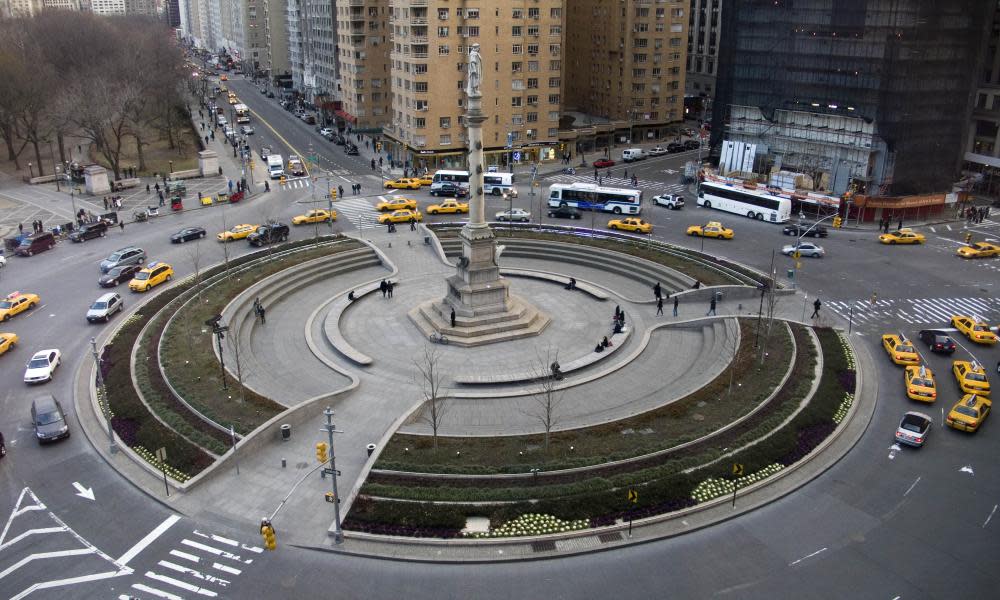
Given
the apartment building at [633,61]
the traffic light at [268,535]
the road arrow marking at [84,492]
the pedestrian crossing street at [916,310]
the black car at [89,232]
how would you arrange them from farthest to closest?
1. the apartment building at [633,61]
2. the black car at [89,232]
3. the pedestrian crossing street at [916,310]
4. the road arrow marking at [84,492]
5. the traffic light at [268,535]

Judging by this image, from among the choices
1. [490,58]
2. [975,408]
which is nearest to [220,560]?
[975,408]

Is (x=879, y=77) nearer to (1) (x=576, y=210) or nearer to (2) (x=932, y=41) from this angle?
(2) (x=932, y=41)

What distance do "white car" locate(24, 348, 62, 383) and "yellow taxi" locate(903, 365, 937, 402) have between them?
47.8 metres

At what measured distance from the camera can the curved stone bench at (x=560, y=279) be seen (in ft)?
185

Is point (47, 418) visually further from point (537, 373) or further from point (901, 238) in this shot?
point (901, 238)

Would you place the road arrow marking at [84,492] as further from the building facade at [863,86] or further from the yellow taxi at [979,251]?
the building facade at [863,86]

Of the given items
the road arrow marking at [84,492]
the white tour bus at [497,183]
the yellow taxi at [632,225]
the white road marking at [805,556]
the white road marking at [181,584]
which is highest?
the white tour bus at [497,183]

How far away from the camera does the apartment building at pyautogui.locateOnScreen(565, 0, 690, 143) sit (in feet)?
387

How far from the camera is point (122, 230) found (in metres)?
74.2

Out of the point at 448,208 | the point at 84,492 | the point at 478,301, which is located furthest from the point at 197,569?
the point at 448,208

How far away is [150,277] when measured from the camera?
58562 millimetres

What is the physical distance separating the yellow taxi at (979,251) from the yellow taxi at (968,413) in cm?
3409

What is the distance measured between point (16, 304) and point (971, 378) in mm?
60998

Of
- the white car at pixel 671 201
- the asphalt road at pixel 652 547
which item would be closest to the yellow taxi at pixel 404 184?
the white car at pixel 671 201
